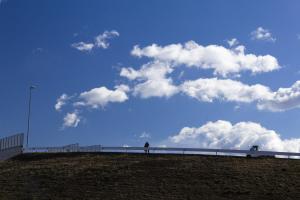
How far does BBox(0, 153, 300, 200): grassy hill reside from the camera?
37.9 metres

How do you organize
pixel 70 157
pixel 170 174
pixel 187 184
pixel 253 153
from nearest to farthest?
1. pixel 187 184
2. pixel 170 174
3. pixel 253 153
4. pixel 70 157

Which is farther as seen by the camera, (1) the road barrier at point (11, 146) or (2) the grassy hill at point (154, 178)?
(1) the road barrier at point (11, 146)

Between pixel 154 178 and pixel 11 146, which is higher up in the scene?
pixel 11 146

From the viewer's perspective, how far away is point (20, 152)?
62188 millimetres

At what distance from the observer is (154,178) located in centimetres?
4188

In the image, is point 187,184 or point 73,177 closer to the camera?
point 187,184

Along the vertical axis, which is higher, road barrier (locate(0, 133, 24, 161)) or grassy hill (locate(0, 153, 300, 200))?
road barrier (locate(0, 133, 24, 161))

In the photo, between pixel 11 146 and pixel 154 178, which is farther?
pixel 11 146

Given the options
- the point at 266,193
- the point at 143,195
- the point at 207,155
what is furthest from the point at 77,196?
the point at 207,155

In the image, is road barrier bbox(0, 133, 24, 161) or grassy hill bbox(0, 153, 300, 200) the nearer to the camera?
grassy hill bbox(0, 153, 300, 200)

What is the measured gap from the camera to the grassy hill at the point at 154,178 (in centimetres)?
3791

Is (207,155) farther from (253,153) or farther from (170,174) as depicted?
(170,174)

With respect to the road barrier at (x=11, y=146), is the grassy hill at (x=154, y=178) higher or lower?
lower

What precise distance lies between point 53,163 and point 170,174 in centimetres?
1243
